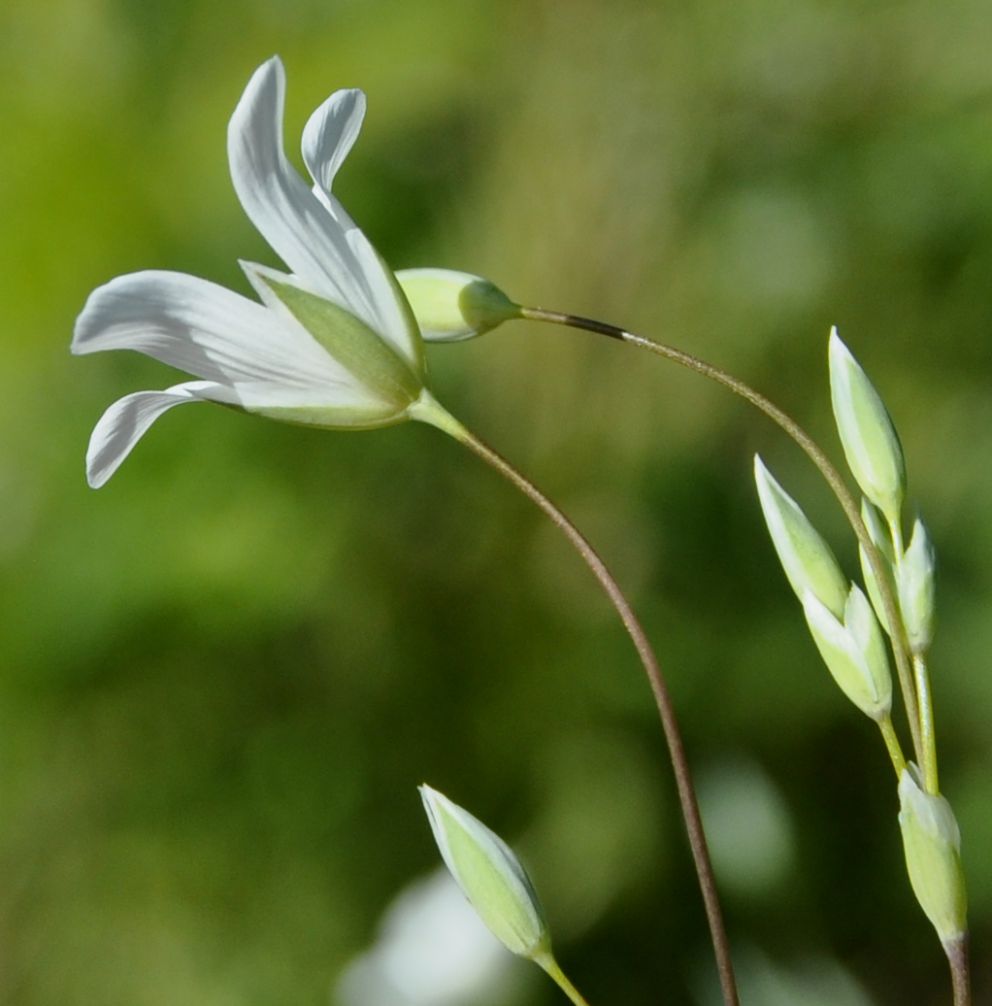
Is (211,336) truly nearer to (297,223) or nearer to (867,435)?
(297,223)

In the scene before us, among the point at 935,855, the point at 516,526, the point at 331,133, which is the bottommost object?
the point at 516,526

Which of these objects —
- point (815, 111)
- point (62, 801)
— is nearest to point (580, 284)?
point (815, 111)

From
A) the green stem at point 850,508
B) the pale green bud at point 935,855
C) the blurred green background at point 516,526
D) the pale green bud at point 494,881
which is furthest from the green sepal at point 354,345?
the blurred green background at point 516,526

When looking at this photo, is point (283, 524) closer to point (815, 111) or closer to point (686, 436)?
point (686, 436)

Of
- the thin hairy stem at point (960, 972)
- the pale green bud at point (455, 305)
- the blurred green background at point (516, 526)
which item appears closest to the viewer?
the thin hairy stem at point (960, 972)

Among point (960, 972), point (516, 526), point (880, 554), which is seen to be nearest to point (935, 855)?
point (960, 972)

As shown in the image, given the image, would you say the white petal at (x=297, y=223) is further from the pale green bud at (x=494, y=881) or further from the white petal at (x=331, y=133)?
the pale green bud at (x=494, y=881)
